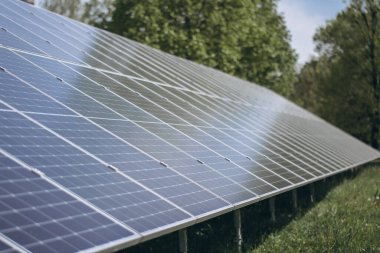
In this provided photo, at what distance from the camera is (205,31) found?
131 feet

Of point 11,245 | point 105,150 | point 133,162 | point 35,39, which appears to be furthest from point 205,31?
point 11,245

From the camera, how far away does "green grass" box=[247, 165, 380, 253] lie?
1127 centimetres

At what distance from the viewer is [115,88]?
12.0m

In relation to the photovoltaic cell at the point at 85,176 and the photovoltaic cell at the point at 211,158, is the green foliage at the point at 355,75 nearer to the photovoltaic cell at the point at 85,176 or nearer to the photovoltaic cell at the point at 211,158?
the photovoltaic cell at the point at 211,158

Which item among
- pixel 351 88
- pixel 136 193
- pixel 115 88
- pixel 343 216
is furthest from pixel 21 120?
pixel 351 88

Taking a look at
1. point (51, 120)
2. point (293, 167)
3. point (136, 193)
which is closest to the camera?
point (136, 193)

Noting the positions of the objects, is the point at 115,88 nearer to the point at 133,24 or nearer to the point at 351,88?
the point at 133,24

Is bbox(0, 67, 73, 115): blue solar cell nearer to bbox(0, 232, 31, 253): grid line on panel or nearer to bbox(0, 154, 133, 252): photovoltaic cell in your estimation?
bbox(0, 154, 133, 252): photovoltaic cell

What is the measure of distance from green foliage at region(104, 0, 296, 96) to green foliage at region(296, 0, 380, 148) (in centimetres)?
842

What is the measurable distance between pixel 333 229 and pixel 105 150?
6977 millimetres

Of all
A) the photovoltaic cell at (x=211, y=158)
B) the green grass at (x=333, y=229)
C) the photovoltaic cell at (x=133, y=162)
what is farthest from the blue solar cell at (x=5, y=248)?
the green grass at (x=333, y=229)

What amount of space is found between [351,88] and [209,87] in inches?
1395

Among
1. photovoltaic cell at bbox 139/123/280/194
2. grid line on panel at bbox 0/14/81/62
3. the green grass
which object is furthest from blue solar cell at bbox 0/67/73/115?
the green grass

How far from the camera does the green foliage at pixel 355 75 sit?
51625mm
